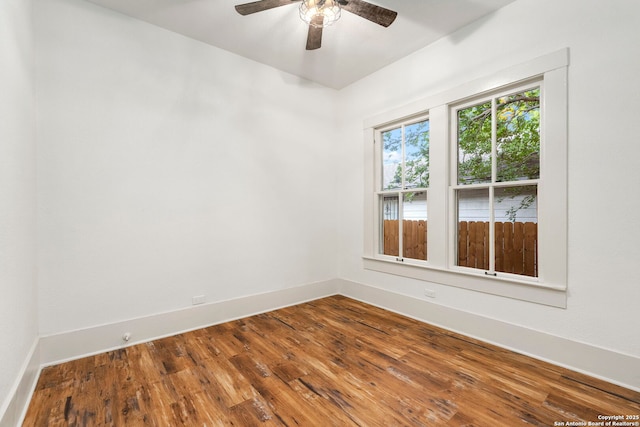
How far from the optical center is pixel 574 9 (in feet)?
6.64

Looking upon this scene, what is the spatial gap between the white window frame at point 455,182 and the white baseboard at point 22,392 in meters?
3.05

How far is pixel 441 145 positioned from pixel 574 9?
128 cm

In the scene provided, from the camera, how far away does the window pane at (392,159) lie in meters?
3.35

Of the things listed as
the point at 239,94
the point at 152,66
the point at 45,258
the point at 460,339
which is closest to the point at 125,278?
the point at 45,258

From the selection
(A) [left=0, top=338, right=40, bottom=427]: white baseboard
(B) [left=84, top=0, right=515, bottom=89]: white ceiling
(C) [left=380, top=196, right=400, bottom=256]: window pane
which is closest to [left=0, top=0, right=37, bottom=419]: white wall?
(A) [left=0, top=338, right=40, bottom=427]: white baseboard

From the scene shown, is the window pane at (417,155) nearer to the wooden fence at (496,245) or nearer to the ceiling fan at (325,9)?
the wooden fence at (496,245)

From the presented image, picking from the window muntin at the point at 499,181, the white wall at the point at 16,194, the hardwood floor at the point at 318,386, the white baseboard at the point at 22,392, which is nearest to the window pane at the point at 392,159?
the window muntin at the point at 499,181

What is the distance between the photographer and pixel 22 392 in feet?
5.25

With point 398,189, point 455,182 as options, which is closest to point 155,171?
point 398,189

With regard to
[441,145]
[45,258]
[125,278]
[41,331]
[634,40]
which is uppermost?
[634,40]

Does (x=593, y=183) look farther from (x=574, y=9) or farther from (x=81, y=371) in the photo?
(x=81, y=371)

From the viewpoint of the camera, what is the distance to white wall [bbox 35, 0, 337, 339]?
Answer: 85.9 inches

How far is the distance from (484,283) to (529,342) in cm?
52

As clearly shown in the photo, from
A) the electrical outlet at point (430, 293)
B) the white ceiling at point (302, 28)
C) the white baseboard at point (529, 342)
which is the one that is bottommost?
the white baseboard at point (529, 342)
